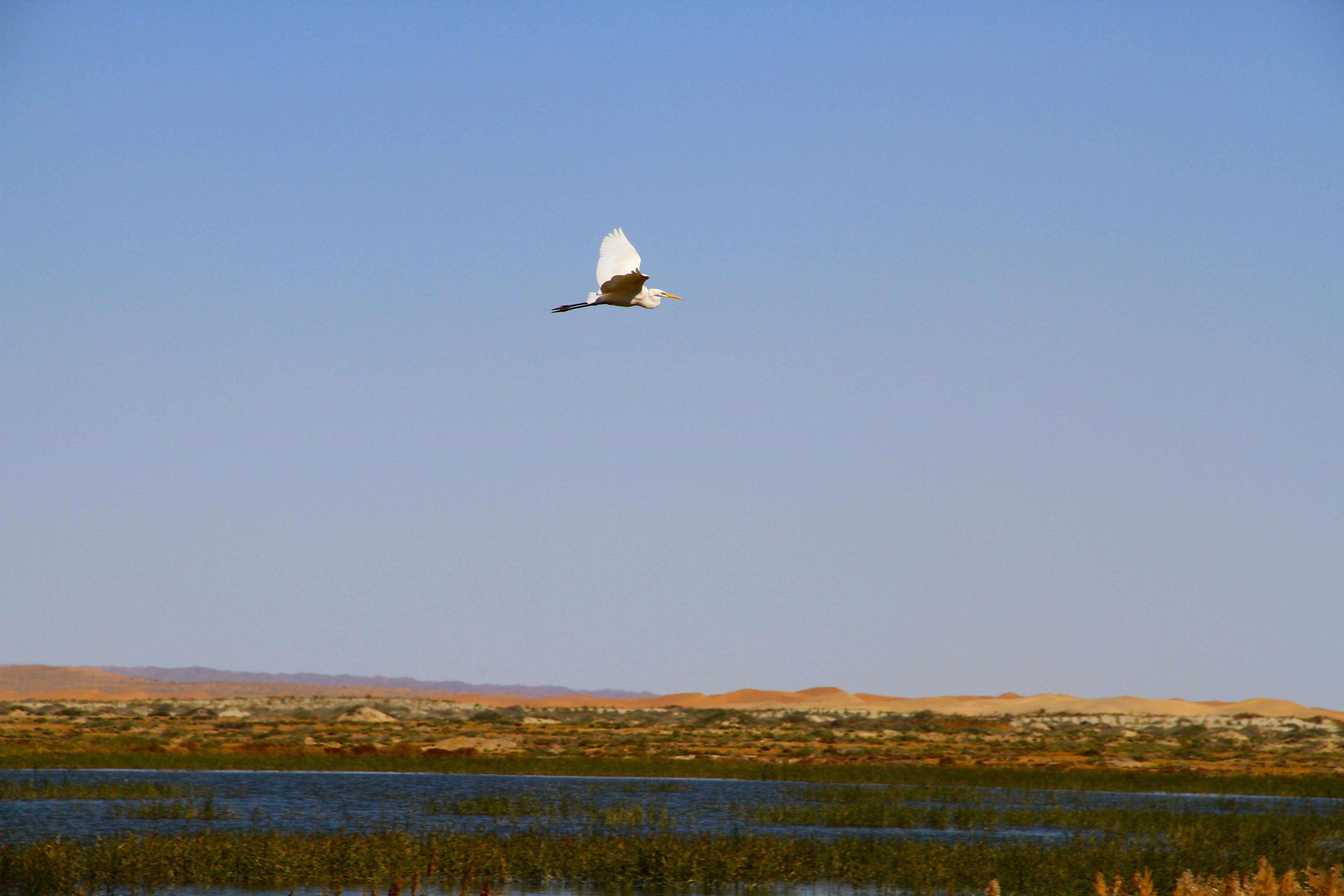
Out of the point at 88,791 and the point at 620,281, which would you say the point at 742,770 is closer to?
the point at 88,791

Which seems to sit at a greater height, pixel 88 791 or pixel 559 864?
pixel 559 864

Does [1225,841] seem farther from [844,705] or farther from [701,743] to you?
[844,705]

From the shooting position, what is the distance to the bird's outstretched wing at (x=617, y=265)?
67.8ft

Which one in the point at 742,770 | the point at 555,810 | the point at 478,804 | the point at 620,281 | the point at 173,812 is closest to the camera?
the point at 620,281

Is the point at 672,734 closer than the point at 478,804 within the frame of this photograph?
No

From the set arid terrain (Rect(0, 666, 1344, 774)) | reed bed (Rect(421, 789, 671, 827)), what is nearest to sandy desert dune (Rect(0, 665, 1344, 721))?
arid terrain (Rect(0, 666, 1344, 774))

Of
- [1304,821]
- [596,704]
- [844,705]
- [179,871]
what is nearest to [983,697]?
[844,705]

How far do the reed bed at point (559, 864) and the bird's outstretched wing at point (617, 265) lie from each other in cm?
949

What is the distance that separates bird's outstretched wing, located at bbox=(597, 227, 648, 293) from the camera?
20.7m

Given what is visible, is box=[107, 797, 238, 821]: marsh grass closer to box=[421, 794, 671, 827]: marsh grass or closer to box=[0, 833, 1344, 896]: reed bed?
box=[0, 833, 1344, 896]: reed bed

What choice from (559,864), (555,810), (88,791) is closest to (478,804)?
(555,810)

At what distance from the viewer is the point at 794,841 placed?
25.6 m

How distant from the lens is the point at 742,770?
4572cm

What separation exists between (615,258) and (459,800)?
713 inches
